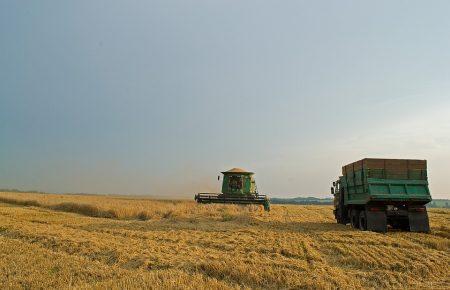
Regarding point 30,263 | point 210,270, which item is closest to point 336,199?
point 210,270

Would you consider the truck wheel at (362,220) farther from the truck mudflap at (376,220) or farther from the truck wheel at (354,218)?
the truck wheel at (354,218)

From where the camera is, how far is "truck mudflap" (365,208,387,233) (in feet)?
50.9

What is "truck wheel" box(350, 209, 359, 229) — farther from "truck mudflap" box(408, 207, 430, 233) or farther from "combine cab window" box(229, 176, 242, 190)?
"combine cab window" box(229, 176, 242, 190)

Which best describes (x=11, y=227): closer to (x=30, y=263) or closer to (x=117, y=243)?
(x=117, y=243)

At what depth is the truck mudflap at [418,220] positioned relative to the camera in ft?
51.0

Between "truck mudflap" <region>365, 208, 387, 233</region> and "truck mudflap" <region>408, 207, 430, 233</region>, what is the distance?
1.06 metres

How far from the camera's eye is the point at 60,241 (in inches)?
→ 466

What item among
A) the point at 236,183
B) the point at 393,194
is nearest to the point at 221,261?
the point at 393,194

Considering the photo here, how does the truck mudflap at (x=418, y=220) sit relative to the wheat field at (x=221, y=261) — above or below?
above

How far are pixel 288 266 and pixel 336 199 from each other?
47.8ft

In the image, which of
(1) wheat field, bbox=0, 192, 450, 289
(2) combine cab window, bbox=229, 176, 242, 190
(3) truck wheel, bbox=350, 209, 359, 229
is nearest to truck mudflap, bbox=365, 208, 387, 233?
(1) wheat field, bbox=0, 192, 450, 289

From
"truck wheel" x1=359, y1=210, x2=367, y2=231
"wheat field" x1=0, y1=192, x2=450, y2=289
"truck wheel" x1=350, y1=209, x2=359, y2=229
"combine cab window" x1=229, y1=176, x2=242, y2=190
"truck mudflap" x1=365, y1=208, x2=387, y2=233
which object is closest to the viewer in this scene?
"wheat field" x1=0, y1=192, x2=450, y2=289

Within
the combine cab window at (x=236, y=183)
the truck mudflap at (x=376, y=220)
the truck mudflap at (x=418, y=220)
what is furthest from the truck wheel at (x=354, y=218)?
the combine cab window at (x=236, y=183)

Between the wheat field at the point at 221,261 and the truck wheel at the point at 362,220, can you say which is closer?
the wheat field at the point at 221,261
